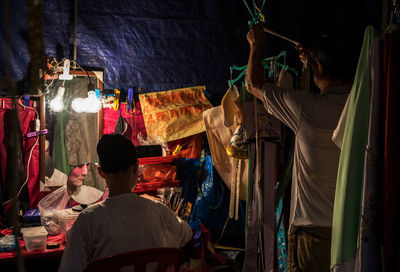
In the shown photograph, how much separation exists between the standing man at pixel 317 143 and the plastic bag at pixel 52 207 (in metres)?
1.90

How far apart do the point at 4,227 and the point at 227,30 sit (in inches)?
Answer: 114

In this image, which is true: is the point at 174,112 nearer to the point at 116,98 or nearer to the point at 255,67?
the point at 116,98

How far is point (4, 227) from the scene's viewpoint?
3.12 meters

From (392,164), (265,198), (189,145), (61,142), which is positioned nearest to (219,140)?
(189,145)

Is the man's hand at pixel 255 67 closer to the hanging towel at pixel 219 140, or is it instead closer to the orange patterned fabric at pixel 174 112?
the hanging towel at pixel 219 140

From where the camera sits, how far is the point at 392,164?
3.74ft

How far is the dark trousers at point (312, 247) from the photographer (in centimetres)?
191

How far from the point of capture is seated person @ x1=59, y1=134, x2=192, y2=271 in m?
1.50

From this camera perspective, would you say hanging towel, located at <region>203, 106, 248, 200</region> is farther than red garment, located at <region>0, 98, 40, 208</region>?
Yes

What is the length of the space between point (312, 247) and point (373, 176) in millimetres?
892

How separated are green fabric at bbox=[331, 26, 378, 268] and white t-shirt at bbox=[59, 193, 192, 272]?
0.80m

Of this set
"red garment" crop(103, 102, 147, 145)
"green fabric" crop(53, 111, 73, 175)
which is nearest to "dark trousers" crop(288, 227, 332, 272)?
"red garment" crop(103, 102, 147, 145)

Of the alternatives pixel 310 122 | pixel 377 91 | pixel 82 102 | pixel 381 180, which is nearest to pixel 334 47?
pixel 310 122

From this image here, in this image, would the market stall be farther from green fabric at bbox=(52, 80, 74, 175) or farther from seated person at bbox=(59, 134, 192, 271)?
seated person at bbox=(59, 134, 192, 271)
